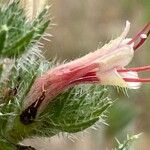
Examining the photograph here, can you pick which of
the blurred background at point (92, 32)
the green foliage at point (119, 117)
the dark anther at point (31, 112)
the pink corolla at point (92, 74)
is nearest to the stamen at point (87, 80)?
the pink corolla at point (92, 74)

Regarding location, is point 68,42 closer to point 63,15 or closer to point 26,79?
point 63,15

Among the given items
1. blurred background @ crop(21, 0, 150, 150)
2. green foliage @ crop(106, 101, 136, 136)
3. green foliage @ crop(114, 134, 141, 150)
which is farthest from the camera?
blurred background @ crop(21, 0, 150, 150)

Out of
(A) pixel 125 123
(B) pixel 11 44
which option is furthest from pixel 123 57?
(A) pixel 125 123

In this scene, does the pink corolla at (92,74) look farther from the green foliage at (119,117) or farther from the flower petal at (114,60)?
the green foliage at (119,117)

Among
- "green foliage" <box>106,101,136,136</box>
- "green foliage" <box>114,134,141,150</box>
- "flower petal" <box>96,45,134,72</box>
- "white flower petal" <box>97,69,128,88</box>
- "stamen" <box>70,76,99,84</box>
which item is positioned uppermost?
"flower petal" <box>96,45,134,72</box>

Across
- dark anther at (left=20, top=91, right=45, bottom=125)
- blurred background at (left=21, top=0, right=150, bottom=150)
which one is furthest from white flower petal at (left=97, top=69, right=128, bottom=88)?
blurred background at (left=21, top=0, right=150, bottom=150)

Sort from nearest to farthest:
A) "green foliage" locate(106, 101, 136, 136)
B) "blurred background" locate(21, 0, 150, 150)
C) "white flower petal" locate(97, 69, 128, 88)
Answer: "white flower petal" locate(97, 69, 128, 88) < "green foliage" locate(106, 101, 136, 136) < "blurred background" locate(21, 0, 150, 150)

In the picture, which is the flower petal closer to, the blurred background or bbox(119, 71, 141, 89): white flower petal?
bbox(119, 71, 141, 89): white flower petal

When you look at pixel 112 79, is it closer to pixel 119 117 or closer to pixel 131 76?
pixel 131 76

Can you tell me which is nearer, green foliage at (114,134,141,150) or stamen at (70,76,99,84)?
stamen at (70,76,99,84)
